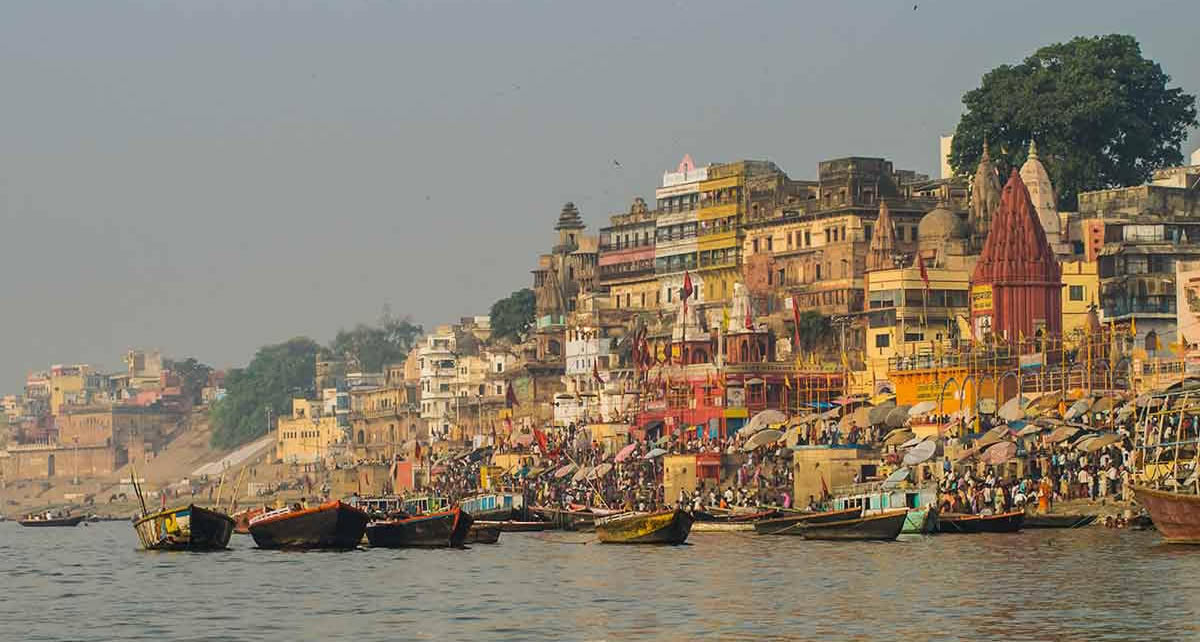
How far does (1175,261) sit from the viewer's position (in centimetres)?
8456

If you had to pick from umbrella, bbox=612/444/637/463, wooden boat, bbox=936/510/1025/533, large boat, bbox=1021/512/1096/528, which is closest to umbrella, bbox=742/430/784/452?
umbrella, bbox=612/444/637/463

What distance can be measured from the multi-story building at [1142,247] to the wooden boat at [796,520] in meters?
18.7

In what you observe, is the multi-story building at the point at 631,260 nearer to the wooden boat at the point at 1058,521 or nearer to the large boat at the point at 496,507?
the large boat at the point at 496,507

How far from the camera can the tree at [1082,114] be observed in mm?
97125

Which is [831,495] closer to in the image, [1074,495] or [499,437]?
[1074,495]

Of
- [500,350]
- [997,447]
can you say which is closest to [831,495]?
[997,447]

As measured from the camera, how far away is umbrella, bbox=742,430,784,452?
78312 millimetres

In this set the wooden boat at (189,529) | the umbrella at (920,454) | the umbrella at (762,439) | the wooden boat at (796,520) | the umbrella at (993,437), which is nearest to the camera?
the wooden boat at (796,520)

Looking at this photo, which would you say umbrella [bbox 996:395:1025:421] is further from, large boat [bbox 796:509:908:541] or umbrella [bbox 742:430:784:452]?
large boat [bbox 796:509:908:541]

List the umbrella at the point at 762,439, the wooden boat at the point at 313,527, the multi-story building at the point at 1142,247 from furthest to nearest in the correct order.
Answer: the multi-story building at the point at 1142,247 < the umbrella at the point at 762,439 < the wooden boat at the point at 313,527

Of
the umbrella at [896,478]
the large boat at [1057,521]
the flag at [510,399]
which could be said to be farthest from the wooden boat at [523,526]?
the flag at [510,399]

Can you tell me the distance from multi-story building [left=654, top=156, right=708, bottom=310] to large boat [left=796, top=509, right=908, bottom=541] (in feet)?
154

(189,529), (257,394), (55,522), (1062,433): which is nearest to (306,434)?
(257,394)

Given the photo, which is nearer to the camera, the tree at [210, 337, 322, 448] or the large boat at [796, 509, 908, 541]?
the large boat at [796, 509, 908, 541]
